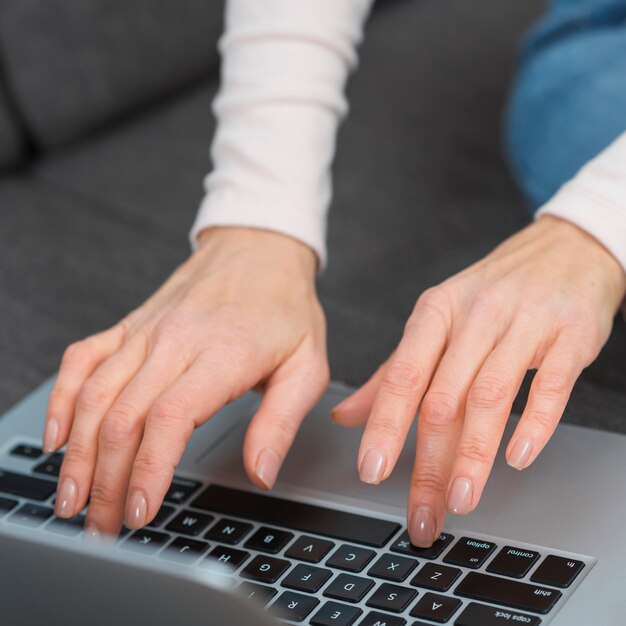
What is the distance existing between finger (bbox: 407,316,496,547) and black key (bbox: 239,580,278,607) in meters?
0.08

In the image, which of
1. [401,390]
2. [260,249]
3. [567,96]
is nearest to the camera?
[401,390]

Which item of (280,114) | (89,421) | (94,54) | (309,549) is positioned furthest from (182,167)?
(309,549)

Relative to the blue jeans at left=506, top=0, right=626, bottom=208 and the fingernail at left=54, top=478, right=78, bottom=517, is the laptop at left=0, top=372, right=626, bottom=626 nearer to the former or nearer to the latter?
the fingernail at left=54, top=478, right=78, bottom=517

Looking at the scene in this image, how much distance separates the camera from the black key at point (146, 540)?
0.58 meters

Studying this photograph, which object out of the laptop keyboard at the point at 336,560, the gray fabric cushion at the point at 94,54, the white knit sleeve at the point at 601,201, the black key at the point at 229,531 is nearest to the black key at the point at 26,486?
the laptop keyboard at the point at 336,560

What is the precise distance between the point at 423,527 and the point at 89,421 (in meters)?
0.21

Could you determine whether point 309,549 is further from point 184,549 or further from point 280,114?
point 280,114

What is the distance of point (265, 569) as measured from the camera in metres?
0.55

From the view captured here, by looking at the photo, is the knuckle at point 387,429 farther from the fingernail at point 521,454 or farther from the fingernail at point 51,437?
the fingernail at point 51,437

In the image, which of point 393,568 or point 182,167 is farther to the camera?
point 182,167

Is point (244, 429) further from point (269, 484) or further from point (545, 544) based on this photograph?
point (545, 544)

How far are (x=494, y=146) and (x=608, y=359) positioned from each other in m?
0.42

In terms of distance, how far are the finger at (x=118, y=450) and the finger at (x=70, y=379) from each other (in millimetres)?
36

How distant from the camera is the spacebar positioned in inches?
22.1
